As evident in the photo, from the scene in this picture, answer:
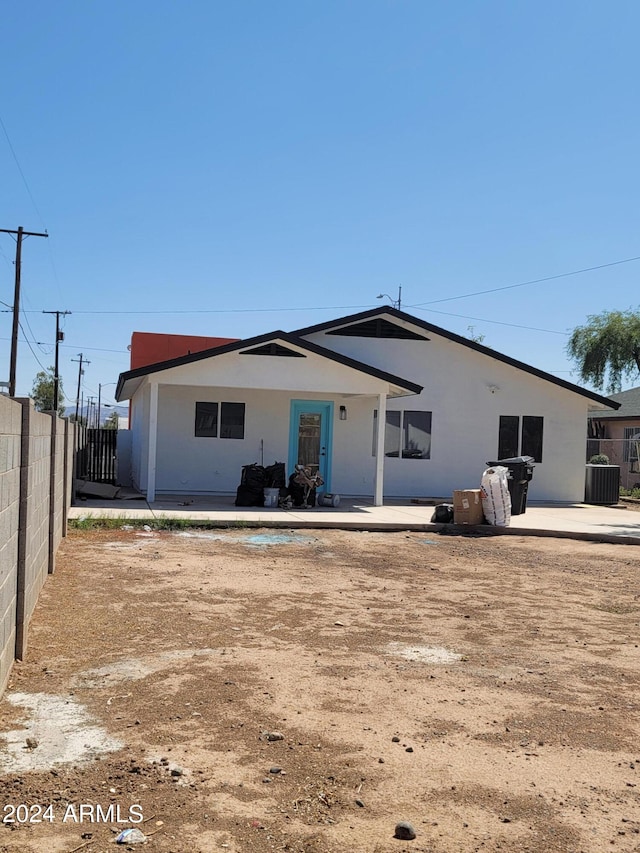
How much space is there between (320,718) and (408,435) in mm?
16375

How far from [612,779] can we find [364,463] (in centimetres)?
1673

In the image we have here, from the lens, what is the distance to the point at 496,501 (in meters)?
15.2

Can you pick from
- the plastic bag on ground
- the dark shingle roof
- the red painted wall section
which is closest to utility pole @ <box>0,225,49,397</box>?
the red painted wall section

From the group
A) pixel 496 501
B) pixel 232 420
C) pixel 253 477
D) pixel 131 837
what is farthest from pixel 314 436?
pixel 131 837

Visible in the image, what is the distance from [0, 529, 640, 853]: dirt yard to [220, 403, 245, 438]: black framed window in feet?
34.7

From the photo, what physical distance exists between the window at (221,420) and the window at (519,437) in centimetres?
673

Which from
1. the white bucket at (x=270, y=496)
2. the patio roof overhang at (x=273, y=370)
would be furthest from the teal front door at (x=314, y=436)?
the white bucket at (x=270, y=496)

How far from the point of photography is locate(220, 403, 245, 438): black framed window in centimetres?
1995

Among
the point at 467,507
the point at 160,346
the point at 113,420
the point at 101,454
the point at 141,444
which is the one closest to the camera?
A: the point at 467,507

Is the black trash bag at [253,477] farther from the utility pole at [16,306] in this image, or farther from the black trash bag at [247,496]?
the utility pole at [16,306]

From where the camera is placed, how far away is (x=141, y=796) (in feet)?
12.1

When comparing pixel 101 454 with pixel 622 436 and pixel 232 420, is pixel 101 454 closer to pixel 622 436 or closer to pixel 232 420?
pixel 232 420

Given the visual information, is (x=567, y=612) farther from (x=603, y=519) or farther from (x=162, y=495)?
(x=162, y=495)

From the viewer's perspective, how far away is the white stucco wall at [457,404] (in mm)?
20906
